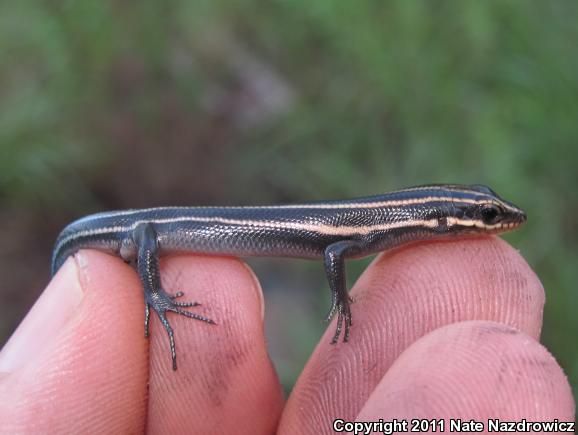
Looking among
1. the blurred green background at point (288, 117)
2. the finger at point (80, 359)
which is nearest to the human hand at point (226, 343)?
the finger at point (80, 359)

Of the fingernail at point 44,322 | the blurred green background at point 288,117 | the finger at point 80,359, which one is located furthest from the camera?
the blurred green background at point 288,117

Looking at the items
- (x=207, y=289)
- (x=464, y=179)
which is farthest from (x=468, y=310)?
(x=464, y=179)

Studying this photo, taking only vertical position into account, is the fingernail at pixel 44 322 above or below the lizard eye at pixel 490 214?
below

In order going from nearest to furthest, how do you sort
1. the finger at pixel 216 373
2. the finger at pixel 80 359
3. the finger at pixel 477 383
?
the finger at pixel 477 383
the finger at pixel 80 359
the finger at pixel 216 373

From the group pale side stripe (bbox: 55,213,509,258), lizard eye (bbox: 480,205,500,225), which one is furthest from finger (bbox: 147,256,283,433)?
lizard eye (bbox: 480,205,500,225)

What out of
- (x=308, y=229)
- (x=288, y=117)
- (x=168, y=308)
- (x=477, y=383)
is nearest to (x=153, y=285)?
(x=168, y=308)

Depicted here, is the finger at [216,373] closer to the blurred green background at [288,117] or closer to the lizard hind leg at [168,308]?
Answer: the lizard hind leg at [168,308]

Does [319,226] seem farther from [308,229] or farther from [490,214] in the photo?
[490,214]

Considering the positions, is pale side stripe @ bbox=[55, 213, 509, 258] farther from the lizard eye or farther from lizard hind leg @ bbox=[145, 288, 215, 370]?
lizard hind leg @ bbox=[145, 288, 215, 370]
